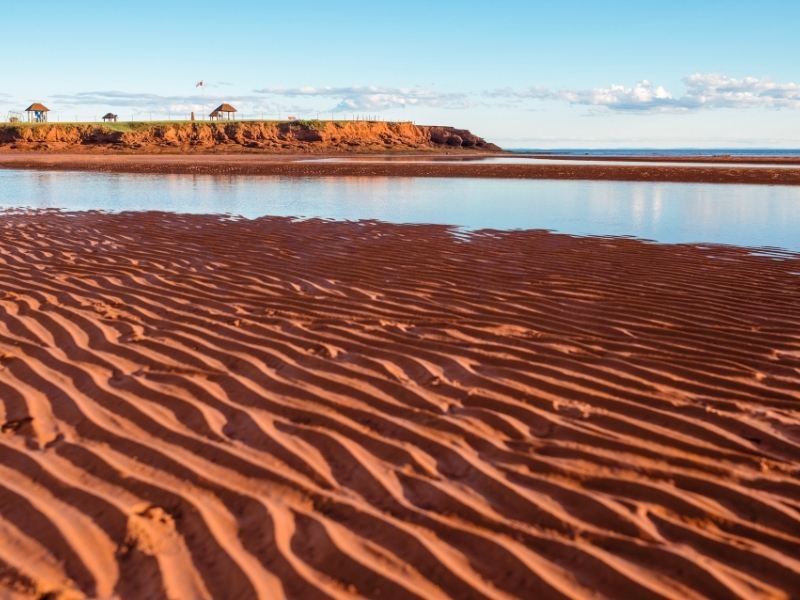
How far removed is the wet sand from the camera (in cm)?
259

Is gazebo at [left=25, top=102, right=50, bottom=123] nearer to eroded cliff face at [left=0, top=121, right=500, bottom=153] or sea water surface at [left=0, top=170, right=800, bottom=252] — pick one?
eroded cliff face at [left=0, top=121, right=500, bottom=153]

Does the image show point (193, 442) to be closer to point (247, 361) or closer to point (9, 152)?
point (247, 361)

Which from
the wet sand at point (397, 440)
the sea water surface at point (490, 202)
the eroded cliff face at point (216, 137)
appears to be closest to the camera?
the wet sand at point (397, 440)

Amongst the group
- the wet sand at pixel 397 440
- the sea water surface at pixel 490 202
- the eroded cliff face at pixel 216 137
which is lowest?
the wet sand at pixel 397 440

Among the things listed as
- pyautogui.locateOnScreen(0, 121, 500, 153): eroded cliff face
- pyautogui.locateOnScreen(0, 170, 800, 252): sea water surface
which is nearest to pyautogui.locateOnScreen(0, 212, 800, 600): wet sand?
pyautogui.locateOnScreen(0, 170, 800, 252): sea water surface

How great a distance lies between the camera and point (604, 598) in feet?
7.97

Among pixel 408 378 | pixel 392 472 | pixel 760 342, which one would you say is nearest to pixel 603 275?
pixel 760 342

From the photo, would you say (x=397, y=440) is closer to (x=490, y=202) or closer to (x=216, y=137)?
(x=490, y=202)

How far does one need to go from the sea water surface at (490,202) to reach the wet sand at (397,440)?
6242mm

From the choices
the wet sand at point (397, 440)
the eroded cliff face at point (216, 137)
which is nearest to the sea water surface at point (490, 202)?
the wet sand at point (397, 440)

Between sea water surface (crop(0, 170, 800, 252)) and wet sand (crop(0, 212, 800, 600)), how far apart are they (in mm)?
6242

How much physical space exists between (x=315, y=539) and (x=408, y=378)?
185 cm

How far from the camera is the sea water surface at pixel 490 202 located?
13273 mm

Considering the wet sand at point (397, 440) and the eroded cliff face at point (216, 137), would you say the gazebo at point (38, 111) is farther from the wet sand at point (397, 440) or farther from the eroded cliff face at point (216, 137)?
the wet sand at point (397, 440)
